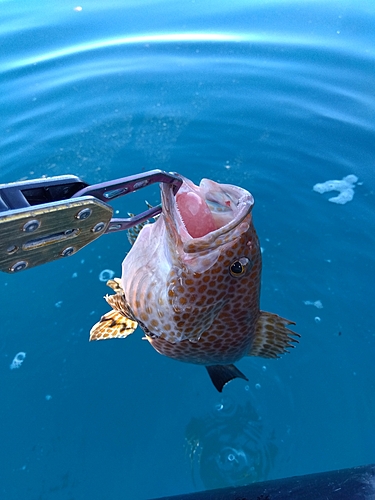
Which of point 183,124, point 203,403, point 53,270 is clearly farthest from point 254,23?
point 203,403

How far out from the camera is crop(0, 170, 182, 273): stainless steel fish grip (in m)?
1.44

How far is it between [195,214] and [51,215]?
0.80 metres

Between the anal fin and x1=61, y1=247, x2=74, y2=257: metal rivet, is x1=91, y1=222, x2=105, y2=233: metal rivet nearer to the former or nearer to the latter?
x1=61, y1=247, x2=74, y2=257: metal rivet

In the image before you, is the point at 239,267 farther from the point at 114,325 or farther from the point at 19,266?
the point at 114,325

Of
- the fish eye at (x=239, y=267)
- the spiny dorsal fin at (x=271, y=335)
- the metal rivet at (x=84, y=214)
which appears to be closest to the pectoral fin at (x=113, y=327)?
the spiny dorsal fin at (x=271, y=335)

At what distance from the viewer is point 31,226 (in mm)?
1450

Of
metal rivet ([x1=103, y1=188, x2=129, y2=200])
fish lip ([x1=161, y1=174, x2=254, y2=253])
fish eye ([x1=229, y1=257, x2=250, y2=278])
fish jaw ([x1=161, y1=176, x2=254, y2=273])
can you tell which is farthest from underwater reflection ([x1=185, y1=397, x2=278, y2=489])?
metal rivet ([x1=103, y1=188, x2=129, y2=200])

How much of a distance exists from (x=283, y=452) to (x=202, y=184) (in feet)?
9.67

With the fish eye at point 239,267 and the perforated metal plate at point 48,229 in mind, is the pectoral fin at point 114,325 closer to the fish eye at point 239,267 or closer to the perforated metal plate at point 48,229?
the fish eye at point 239,267

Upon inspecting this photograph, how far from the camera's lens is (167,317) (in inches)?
91.3

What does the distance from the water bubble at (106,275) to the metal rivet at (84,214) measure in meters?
3.30

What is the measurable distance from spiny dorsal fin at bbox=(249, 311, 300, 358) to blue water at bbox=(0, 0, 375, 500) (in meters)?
1.49

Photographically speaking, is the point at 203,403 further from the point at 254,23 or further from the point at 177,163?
the point at 254,23

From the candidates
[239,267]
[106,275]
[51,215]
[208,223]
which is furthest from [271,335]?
[106,275]
